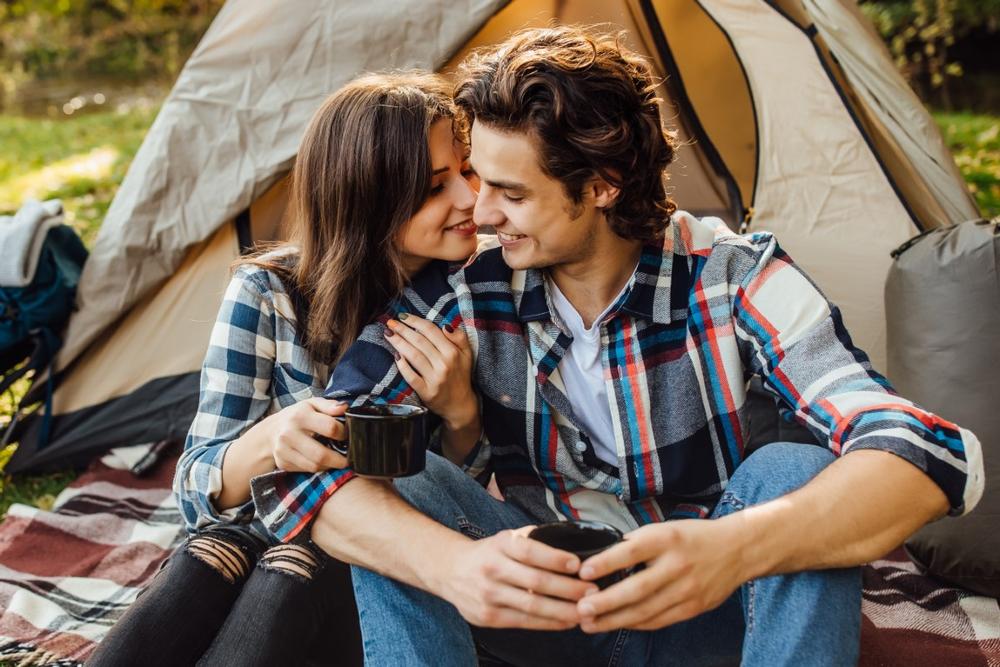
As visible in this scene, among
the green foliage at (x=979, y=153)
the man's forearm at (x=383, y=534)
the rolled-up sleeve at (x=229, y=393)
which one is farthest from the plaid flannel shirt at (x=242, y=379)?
the green foliage at (x=979, y=153)

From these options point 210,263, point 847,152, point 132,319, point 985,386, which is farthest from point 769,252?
point 132,319

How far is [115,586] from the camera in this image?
2.39m

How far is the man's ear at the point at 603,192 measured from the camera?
178cm

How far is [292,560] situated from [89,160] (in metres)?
5.65

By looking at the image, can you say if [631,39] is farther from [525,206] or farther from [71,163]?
[71,163]

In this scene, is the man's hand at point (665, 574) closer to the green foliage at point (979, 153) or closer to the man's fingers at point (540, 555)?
the man's fingers at point (540, 555)

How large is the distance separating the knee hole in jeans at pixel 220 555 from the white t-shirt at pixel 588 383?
25.7 inches

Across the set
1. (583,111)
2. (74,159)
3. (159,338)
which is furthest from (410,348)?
(74,159)

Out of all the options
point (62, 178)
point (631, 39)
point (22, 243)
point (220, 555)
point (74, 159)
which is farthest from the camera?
point (74, 159)

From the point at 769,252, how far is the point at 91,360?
2.14m

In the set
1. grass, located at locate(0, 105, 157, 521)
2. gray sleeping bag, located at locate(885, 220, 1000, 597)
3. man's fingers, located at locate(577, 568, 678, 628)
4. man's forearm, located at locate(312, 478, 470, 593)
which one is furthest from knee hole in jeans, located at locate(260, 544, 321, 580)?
grass, located at locate(0, 105, 157, 521)

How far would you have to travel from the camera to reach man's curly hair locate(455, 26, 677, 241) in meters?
1.71

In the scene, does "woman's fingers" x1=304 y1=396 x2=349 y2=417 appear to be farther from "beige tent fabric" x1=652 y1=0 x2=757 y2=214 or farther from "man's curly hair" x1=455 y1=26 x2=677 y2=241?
"beige tent fabric" x1=652 y1=0 x2=757 y2=214

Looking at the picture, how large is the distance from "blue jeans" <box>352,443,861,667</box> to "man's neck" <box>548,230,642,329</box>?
0.37 metres
